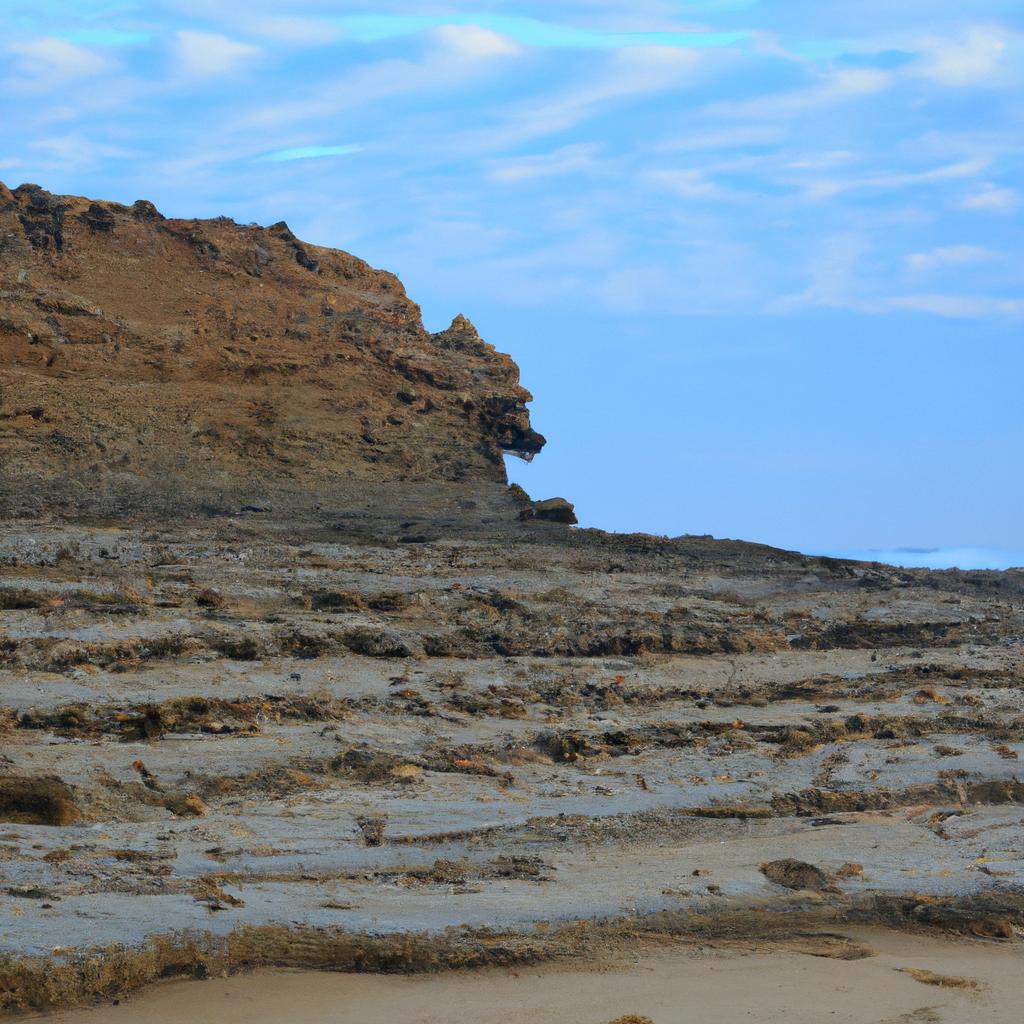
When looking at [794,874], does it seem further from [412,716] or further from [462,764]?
[412,716]

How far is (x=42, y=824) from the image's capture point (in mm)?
7410

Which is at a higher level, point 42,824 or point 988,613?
point 988,613

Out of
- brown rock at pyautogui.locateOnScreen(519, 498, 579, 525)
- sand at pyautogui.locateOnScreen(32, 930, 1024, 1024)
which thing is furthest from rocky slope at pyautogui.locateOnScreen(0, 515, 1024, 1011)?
brown rock at pyautogui.locateOnScreen(519, 498, 579, 525)

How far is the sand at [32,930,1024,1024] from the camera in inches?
217

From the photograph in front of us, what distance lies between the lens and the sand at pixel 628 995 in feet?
18.1

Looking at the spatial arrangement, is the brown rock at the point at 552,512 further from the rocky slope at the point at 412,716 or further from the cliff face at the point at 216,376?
the cliff face at the point at 216,376

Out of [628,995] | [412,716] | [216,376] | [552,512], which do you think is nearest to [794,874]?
[628,995]

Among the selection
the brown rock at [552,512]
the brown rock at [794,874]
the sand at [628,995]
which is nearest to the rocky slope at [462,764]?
the brown rock at [794,874]

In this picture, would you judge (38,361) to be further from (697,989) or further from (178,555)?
(697,989)

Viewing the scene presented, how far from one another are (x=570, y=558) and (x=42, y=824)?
12253 mm

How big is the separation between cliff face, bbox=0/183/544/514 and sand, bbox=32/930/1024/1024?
1679 centimetres

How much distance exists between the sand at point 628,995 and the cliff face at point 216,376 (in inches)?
661

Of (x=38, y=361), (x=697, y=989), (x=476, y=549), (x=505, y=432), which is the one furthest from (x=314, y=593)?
(x=505, y=432)

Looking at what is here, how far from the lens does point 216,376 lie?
88.0ft
